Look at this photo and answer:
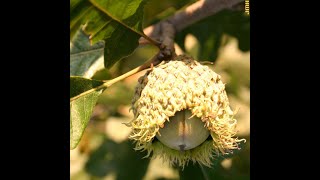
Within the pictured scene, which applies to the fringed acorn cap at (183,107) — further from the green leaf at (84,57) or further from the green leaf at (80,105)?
the green leaf at (84,57)

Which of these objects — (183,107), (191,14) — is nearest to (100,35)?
(183,107)

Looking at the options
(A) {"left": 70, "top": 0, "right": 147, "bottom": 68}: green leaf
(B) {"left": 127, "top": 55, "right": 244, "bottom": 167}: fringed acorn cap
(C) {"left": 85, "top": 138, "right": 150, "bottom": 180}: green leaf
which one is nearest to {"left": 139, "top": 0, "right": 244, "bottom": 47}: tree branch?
(A) {"left": 70, "top": 0, "right": 147, "bottom": 68}: green leaf

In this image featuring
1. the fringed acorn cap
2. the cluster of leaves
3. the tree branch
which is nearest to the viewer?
the fringed acorn cap

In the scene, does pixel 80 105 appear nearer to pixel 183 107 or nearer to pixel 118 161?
pixel 183 107

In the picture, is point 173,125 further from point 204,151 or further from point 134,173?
point 134,173

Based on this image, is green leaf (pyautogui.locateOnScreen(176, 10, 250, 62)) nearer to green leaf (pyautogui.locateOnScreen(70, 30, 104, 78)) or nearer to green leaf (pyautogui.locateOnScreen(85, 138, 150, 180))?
green leaf (pyautogui.locateOnScreen(70, 30, 104, 78))
